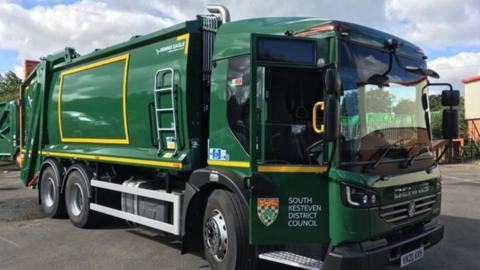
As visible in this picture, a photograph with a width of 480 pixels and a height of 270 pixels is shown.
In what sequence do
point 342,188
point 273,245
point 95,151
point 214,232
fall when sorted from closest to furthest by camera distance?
point 342,188 → point 273,245 → point 214,232 → point 95,151

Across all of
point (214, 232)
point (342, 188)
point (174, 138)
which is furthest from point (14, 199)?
point (342, 188)

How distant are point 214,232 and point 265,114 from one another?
1.55 m

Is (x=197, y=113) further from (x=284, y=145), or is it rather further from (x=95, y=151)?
(x=95, y=151)

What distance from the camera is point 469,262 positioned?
21.0ft

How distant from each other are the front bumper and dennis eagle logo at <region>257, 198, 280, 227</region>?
0.63m

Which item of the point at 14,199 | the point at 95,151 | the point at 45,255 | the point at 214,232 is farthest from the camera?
the point at 14,199

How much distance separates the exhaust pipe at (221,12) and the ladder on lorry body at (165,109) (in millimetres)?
940

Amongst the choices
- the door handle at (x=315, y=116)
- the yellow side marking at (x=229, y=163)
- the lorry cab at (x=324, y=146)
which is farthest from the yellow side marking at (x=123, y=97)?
the door handle at (x=315, y=116)

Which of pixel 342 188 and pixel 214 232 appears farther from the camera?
pixel 214 232

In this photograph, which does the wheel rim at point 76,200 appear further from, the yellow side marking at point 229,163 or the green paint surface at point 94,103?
the yellow side marking at point 229,163

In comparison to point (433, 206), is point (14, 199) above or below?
below

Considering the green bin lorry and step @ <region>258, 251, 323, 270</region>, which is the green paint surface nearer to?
the green bin lorry

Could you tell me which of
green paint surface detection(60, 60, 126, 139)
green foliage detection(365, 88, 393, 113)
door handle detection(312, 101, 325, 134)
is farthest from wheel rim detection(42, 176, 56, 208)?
green foliage detection(365, 88, 393, 113)

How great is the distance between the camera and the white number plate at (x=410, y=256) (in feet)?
16.5
